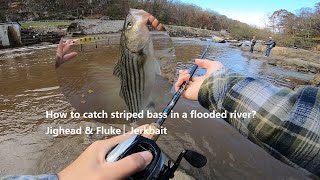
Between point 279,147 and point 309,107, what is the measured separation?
22 centimetres

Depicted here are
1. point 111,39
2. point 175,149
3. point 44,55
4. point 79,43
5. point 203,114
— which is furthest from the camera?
point 44,55

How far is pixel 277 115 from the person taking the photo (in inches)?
50.0

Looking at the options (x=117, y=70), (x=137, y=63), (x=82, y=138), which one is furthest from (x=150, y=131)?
(x=82, y=138)

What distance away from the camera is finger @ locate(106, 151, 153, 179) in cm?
103

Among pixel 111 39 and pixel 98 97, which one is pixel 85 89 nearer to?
pixel 98 97

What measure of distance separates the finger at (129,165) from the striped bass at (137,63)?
2.60 feet

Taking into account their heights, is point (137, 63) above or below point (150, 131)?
above

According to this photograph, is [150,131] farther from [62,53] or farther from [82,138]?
[82,138]

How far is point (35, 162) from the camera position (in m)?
4.92

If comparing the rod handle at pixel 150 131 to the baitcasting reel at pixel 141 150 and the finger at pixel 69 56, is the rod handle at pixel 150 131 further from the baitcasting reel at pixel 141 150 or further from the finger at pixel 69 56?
the finger at pixel 69 56

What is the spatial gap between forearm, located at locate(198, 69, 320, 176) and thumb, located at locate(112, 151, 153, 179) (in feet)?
1.91

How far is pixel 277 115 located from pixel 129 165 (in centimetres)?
70

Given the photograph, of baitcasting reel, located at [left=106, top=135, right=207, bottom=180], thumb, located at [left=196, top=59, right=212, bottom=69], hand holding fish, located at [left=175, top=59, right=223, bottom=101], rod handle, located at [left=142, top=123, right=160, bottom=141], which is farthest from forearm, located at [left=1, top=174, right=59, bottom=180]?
thumb, located at [left=196, top=59, right=212, bottom=69]

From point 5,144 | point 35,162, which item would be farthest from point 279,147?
point 5,144
